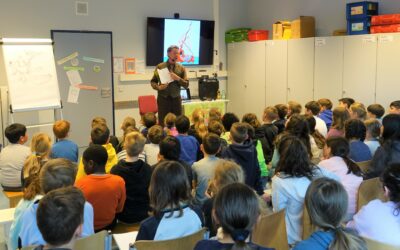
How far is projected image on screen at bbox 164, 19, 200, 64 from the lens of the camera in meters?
8.37

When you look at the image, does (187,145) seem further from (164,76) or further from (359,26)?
(359,26)

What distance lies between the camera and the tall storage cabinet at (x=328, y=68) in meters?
7.16

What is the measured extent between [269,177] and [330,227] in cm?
281

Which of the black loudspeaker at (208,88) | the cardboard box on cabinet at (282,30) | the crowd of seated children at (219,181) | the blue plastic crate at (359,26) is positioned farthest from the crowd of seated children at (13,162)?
the cardboard box on cabinet at (282,30)

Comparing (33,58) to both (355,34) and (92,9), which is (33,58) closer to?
(92,9)

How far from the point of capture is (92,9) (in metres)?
7.58

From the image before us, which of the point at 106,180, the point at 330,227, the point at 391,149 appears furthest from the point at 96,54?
the point at 330,227

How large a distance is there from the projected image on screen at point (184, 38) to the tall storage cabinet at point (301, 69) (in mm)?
1892

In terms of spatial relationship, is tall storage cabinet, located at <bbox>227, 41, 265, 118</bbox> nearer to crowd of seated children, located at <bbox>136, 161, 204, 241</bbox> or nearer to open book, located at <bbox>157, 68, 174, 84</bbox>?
open book, located at <bbox>157, 68, 174, 84</bbox>

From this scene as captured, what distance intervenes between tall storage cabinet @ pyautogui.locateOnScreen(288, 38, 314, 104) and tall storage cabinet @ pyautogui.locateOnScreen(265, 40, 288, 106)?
11 centimetres

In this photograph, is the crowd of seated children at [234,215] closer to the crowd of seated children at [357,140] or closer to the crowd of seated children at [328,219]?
the crowd of seated children at [328,219]

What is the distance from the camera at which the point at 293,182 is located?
9.50 feet

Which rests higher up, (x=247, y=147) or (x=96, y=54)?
(x=96, y=54)

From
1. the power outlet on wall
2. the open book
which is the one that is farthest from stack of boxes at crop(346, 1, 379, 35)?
the power outlet on wall
